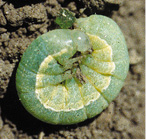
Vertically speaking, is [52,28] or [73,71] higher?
[52,28]

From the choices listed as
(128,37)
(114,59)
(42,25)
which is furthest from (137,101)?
(42,25)

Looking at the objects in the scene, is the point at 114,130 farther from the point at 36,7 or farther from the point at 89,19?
the point at 36,7

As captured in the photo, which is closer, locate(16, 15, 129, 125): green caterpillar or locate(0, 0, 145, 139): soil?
locate(16, 15, 129, 125): green caterpillar

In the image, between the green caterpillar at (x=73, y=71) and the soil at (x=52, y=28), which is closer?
the green caterpillar at (x=73, y=71)

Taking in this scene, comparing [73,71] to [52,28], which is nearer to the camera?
[73,71]
